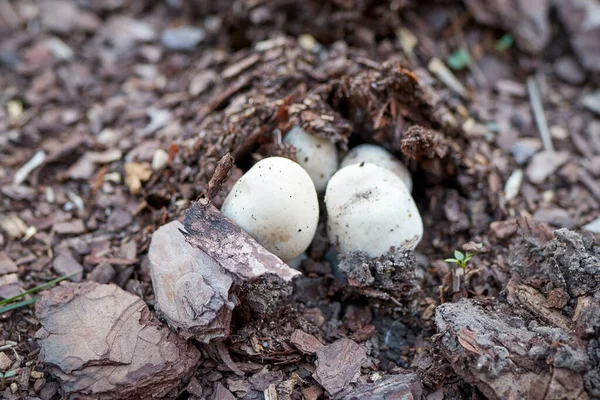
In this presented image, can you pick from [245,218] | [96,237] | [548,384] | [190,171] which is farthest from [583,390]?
[96,237]

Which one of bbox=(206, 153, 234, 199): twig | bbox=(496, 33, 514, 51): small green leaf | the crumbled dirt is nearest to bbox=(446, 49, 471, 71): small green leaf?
the crumbled dirt

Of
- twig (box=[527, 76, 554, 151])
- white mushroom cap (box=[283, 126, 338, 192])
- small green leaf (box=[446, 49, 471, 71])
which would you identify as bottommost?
twig (box=[527, 76, 554, 151])

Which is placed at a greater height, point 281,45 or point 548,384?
point 281,45

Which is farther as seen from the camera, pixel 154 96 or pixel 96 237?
pixel 154 96

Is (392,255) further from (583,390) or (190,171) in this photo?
(190,171)

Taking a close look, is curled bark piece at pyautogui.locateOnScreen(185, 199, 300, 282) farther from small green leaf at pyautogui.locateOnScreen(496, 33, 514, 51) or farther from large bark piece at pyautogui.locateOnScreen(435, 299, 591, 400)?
small green leaf at pyautogui.locateOnScreen(496, 33, 514, 51)

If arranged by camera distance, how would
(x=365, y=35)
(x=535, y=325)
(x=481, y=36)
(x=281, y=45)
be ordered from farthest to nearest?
1. (x=481, y=36)
2. (x=365, y=35)
3. (x=281, y=45)
4. (x=535, y=325)

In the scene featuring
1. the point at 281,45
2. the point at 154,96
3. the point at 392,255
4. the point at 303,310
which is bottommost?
the point at 303,310

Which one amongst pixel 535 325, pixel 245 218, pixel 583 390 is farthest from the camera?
pixel 245 218
